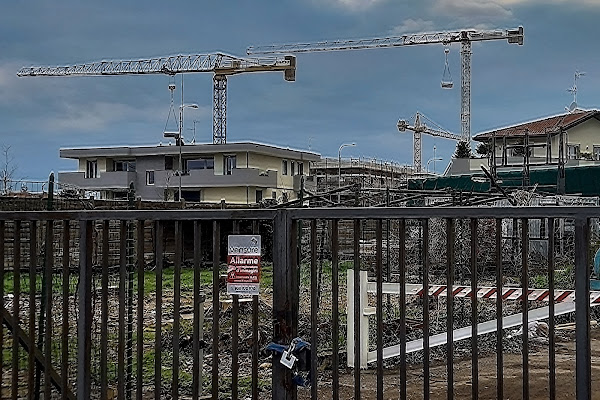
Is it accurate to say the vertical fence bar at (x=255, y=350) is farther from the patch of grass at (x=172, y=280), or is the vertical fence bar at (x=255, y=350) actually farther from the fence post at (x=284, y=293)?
the patch of grass at (x=172, y=280)

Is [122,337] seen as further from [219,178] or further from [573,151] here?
[573,151]

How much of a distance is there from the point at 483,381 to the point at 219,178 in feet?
128

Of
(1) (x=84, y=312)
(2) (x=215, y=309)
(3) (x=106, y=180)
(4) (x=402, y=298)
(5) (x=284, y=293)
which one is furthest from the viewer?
(3) (x=106, y=180)

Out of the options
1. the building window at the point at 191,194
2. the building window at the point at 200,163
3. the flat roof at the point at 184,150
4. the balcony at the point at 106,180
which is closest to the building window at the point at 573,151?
the flat roof at the point at 184,150

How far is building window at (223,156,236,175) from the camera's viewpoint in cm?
4572

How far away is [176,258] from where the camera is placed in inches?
180

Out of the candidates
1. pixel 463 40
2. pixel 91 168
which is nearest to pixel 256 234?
pixel 91 168

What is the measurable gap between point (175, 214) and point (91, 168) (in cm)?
4731

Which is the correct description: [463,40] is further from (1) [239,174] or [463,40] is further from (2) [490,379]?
(2) [490,379]

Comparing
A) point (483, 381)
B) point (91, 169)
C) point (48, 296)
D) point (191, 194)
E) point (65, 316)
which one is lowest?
point (483, 381)

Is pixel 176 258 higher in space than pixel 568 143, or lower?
lower

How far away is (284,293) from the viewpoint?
4473mm

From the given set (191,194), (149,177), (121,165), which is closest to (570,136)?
(191,194)

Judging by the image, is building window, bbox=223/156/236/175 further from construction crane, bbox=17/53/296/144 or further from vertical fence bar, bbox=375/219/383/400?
vertical fence bar, bbox=375/219/383/400
